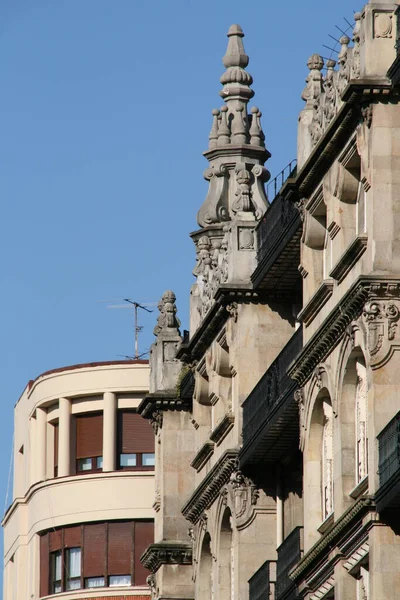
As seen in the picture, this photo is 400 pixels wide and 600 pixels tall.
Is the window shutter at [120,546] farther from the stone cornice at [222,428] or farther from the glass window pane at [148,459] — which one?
the stone cornice at [222,428]

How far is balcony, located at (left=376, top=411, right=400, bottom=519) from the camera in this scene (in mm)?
44812

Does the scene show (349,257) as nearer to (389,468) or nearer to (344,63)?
(344,63)

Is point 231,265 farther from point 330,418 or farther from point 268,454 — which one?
point 330,418

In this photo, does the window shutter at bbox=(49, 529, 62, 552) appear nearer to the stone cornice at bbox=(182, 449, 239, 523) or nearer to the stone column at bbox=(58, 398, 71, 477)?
the stone column at bbox=(58, 398, 71, 477)

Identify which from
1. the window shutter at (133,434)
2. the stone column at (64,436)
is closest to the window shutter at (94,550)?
the stone column at (64,436)

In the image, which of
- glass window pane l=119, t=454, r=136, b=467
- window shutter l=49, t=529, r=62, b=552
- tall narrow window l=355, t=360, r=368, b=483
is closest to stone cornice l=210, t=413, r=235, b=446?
tall narrow window l=355, t=360, r=368, b=483

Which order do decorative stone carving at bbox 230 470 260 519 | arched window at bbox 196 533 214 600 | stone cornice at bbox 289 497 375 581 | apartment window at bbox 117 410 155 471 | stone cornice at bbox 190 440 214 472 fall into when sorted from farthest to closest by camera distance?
1. apartment window at bbox 117 410 155 471
2. arched window at bbox 196 533 214 600
3. stone cornice at bbox 190 440 214 472
4. decorative stone carving at bbox 230 470 260 519
5. stone cornice at bbox 289 497 375 581

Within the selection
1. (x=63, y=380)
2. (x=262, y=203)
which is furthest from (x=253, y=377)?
(x=63, y=380)

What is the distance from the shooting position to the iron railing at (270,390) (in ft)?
179

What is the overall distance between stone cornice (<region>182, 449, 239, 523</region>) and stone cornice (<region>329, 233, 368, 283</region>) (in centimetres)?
1073

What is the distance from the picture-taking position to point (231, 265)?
61.2 meters

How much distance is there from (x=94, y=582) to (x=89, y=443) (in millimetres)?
4640

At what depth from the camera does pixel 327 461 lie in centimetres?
5184

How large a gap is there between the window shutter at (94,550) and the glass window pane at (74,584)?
378 mm
